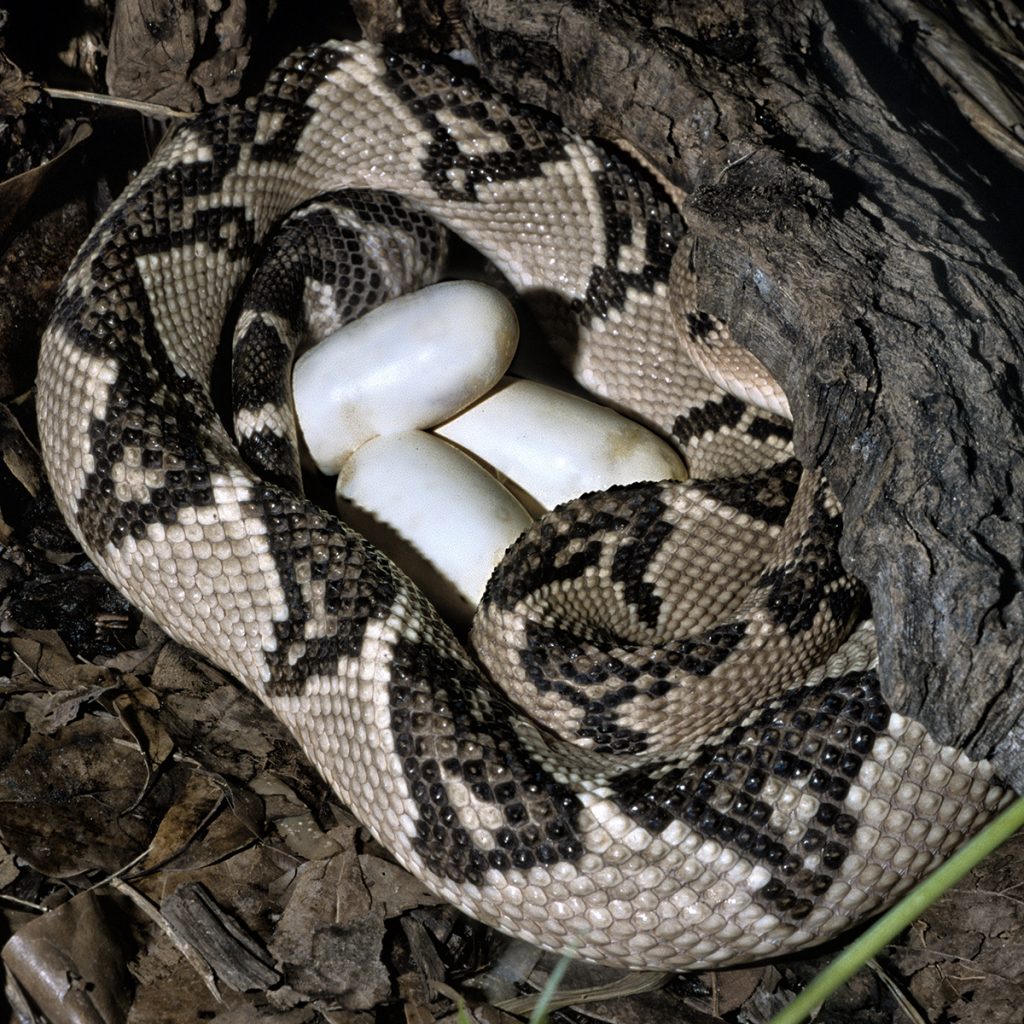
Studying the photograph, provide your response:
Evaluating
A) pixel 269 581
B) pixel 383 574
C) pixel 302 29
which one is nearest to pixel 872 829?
pixel 383 574

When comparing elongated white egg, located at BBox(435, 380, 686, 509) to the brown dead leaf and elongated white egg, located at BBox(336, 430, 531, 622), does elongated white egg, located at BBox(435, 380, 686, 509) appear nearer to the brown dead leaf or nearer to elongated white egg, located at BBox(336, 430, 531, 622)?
elongated white egg, located at BBox(336, 430, 531, 622)

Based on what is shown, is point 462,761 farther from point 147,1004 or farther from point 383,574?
point 147,1004

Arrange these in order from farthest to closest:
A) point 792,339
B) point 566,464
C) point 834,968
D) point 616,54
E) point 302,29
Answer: point 302,29, point 566,464, point 616,54, point 792,339, point 834,968

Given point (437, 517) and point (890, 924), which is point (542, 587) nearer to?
point (437, 517)

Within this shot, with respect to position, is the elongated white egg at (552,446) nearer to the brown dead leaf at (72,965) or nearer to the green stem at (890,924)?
the brown dead leaf at (72,965)

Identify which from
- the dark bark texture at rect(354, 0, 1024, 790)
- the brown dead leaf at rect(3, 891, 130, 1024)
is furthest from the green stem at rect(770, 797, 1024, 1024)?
the brown dead leaf at rect(3, 891, 130, 1024)

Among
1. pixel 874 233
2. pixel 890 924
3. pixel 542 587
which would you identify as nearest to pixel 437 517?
pixel 542 587
